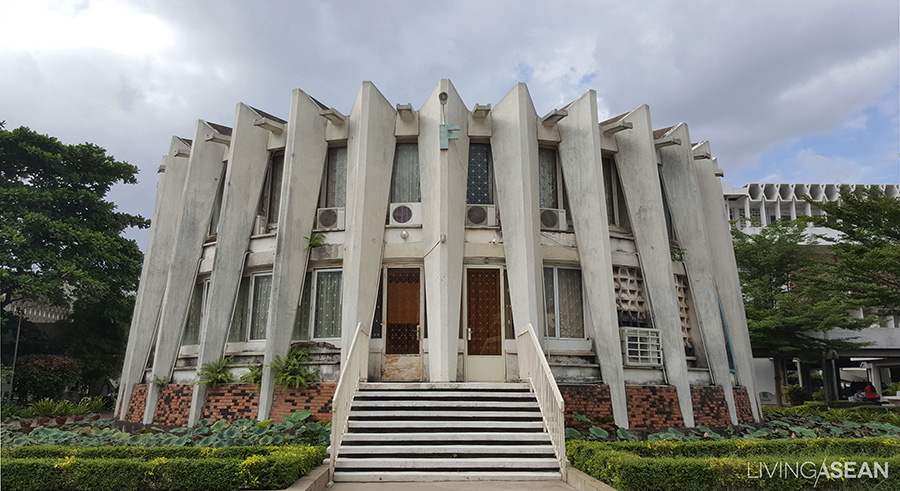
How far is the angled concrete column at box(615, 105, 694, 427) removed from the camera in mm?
14312

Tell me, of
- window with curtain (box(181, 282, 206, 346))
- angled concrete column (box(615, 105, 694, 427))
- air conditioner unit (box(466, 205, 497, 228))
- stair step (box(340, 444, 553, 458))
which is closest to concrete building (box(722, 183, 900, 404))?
angled concrete column (box(615, 105, 694, 427))

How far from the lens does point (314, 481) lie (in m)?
8.05

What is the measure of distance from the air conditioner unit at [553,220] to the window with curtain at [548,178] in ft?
0.92

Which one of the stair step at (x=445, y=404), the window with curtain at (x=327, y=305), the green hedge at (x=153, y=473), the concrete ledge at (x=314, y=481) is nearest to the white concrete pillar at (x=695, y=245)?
A: the stair step at (x=445, y=404)

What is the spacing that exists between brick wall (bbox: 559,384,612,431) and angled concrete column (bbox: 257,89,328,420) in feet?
19.5

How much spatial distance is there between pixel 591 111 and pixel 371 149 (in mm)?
5085

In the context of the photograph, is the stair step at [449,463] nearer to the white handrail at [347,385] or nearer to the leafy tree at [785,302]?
the white handrail at [347,385]

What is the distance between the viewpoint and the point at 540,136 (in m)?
15.5

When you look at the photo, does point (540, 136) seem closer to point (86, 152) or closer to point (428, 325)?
point (428, 325)

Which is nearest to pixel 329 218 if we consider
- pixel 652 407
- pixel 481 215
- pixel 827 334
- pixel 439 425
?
pixel 481 215

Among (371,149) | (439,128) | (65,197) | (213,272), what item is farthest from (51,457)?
(65,197)

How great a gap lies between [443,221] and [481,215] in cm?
119

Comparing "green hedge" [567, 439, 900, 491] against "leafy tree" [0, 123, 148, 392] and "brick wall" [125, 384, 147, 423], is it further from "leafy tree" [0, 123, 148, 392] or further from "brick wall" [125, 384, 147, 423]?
"leafy tree" [0, 123, 148, 392]

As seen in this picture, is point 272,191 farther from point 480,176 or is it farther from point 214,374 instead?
point 480,176
